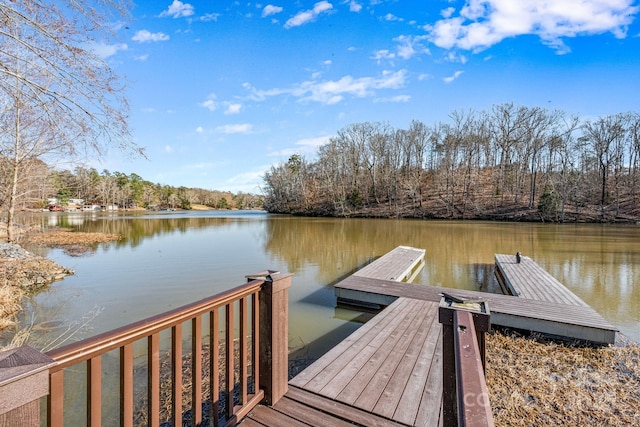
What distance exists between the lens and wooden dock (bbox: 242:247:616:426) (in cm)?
222

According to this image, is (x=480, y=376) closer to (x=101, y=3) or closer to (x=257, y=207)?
(x=101, y=3)

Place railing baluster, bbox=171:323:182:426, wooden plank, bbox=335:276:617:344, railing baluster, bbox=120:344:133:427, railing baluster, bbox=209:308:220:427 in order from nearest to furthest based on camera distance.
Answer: railing baluster, bbox=120:344:133:427 → railing baluster, bbox=171:323:182:426 → railing baluster, bbox=209:308:220:427 → wooden plank, bbox=335:276:617:344

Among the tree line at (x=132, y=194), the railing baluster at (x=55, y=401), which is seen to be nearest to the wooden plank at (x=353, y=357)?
the railing baluster at (x=55, y=401)

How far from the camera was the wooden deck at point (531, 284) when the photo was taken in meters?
5.39

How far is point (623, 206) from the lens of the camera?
25.5 metres

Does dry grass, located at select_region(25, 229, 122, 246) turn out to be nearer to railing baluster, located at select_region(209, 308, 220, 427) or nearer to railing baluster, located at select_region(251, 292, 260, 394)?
railing baluster, located at select_region(251, 292, 260, 394)

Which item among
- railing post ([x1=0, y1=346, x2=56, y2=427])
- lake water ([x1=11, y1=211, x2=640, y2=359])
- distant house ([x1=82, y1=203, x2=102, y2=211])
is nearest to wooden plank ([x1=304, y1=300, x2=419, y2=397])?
lake water ([x1=11, y1=211, x2=640, y2=359])

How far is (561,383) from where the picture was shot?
10.0 feet

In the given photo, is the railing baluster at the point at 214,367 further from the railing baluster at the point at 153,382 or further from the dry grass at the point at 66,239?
the dry grass at the point at 66,239

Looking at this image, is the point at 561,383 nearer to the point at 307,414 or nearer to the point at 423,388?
the point at 423,388

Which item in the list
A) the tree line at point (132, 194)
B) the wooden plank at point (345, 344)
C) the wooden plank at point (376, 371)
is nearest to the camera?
the wooden plank at point (376, 371)

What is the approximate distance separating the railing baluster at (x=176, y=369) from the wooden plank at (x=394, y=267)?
5.43 metres

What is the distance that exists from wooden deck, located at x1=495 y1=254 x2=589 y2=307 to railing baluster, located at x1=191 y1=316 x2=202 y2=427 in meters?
5.76

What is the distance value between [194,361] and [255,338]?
0.56 metres
